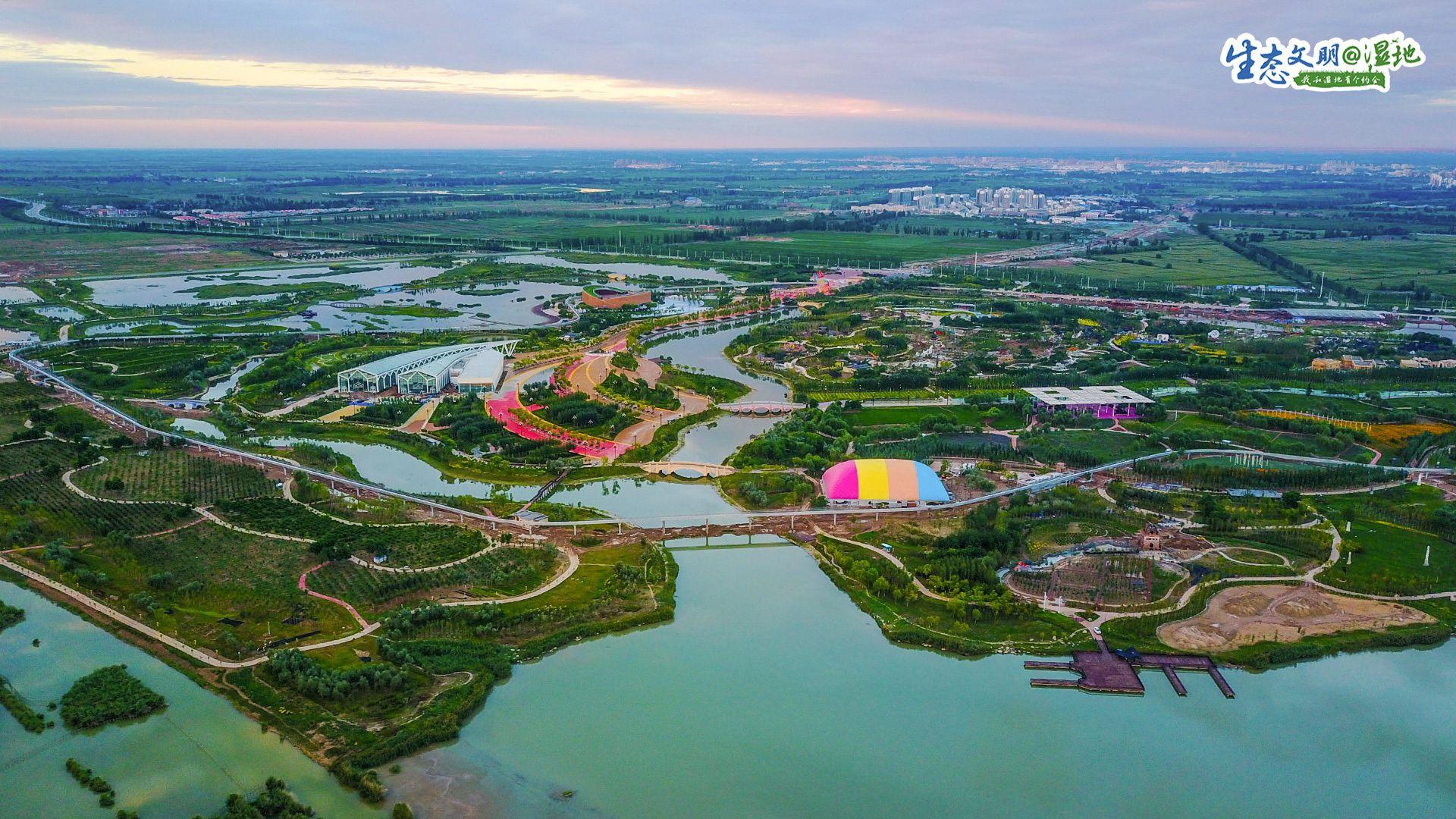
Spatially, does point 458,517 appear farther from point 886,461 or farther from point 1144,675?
point 1144,675

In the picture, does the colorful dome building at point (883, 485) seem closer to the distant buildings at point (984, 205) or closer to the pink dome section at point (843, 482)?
the pink dome section at point (843, 482)

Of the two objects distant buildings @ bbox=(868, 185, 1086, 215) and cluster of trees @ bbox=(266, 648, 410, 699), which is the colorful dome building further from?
distant buildings @ bbox=(868, 185, 1086, 215)

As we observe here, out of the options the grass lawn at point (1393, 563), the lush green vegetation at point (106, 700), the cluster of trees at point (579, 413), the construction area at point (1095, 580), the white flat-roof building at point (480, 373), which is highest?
the white flat-roof building at point (480, 373)

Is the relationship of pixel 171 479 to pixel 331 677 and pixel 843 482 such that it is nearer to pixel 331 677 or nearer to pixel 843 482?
pixel 331 677

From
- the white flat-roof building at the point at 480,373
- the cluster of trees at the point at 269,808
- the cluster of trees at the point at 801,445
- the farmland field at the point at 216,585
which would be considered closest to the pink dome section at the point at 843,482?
the cluster of trees at the point at 801,445

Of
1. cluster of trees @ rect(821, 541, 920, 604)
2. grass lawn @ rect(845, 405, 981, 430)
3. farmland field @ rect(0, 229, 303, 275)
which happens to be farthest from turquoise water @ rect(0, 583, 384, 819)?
farmland field @ rect(0, 229, 303, 275)

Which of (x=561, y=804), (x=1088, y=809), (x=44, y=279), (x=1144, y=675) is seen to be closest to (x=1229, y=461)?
(x=1144, y=675)

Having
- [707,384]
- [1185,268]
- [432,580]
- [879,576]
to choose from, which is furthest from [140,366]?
[1185,268]

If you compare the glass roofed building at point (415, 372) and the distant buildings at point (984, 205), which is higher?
the distant buildings at point (984, 205)
